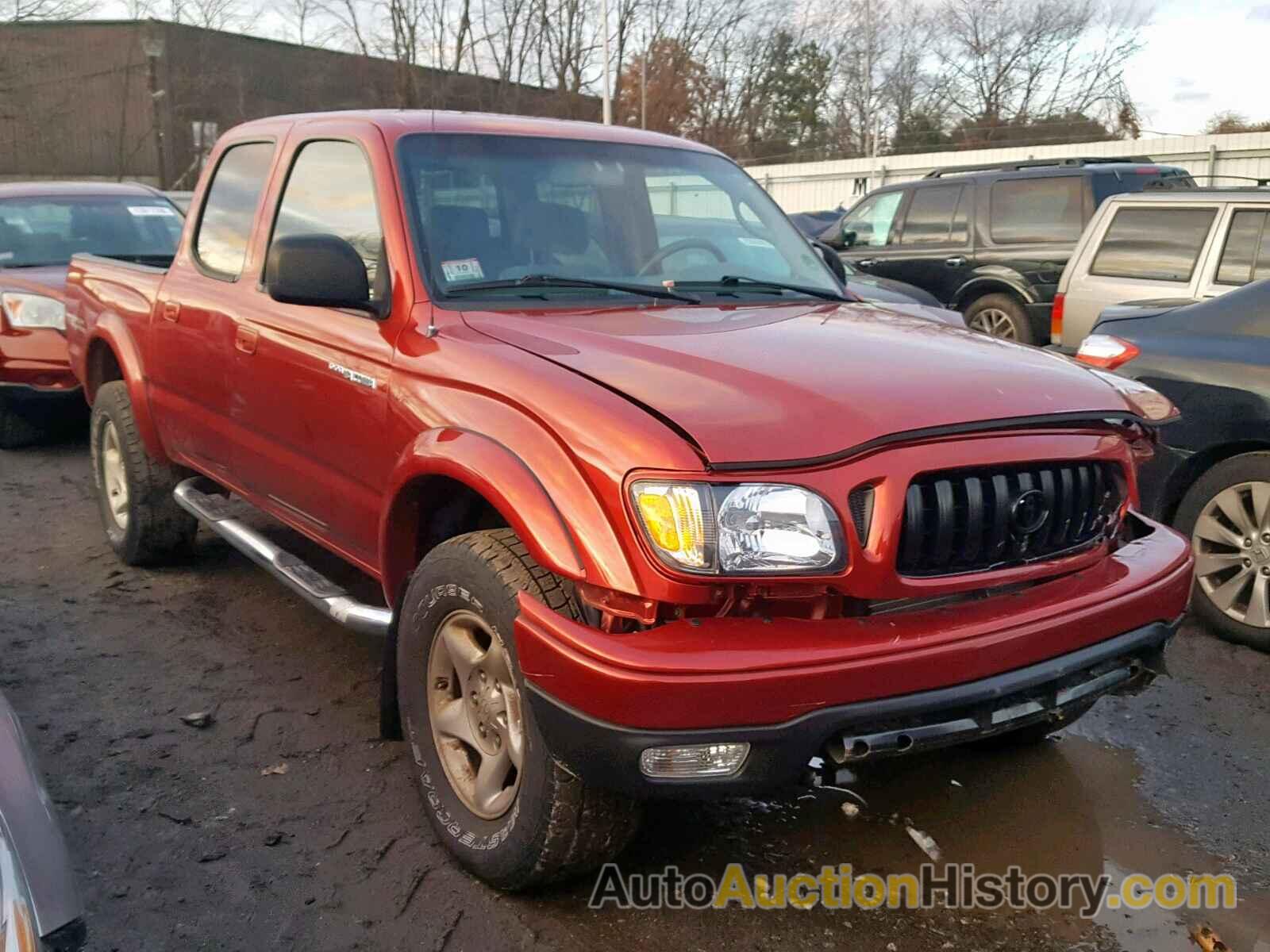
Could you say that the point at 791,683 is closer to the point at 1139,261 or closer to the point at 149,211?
the point at 1139,261

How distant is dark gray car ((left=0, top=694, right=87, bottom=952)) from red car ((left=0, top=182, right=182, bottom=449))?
598cm

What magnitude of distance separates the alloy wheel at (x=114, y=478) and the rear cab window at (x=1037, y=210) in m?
8.78

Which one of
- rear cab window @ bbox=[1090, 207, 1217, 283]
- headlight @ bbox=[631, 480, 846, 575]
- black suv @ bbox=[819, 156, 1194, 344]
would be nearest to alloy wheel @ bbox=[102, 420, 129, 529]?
headlight @ bbox=[631, 480, 846, 575]

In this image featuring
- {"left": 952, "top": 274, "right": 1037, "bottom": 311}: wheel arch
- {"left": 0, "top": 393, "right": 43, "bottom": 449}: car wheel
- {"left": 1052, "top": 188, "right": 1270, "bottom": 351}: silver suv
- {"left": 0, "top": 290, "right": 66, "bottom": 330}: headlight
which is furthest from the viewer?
{"left": 952, "top": 274, "right": 1037, "bottom": 311}: wheel arch

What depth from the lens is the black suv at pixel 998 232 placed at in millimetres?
10922

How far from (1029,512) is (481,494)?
127 cm

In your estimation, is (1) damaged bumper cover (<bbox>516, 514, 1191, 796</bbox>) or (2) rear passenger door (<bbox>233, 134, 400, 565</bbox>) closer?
(1) damaged bumper cover (<bbox>516, 514, 1191, 796</bbox>)

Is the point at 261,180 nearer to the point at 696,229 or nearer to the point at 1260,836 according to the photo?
the point at 696,229

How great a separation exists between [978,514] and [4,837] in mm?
1937

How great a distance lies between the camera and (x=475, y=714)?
2850mm

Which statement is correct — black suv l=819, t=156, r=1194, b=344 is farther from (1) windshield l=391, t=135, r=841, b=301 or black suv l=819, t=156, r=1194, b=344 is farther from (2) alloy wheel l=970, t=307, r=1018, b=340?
(1) windshield l=391, t=135, r=841, b=301

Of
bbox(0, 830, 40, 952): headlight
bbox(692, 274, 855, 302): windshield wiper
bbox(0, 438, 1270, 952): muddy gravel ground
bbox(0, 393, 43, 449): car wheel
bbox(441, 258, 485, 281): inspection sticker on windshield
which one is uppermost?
bbox(441, 258, 485, 281): inspection sticker on windshield

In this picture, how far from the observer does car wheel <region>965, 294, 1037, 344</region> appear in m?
11.0

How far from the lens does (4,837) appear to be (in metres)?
1.79
